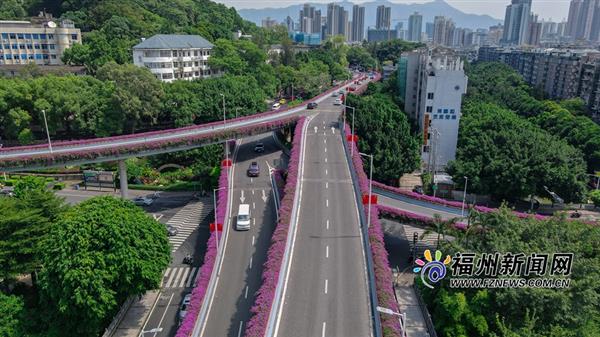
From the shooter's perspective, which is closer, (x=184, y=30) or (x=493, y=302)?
(x=493, y=302)

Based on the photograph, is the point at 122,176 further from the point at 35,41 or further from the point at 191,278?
the point at 35,41

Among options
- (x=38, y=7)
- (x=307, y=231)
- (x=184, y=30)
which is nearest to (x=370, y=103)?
Answer: (x=307, y=231)

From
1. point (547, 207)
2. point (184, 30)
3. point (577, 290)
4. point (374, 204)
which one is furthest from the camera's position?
point (184, 30)

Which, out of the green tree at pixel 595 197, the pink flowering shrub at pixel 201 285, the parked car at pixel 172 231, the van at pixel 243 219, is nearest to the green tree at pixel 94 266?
the pink flowering shrub at pixel 201 285

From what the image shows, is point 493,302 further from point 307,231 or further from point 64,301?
point 64,301

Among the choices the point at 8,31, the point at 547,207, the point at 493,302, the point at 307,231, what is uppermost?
the point at 8,31

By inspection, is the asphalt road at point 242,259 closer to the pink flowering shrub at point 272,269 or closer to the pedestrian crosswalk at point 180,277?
the pink flowering shrub at point 272,269

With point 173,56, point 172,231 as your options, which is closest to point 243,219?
point 172,231
